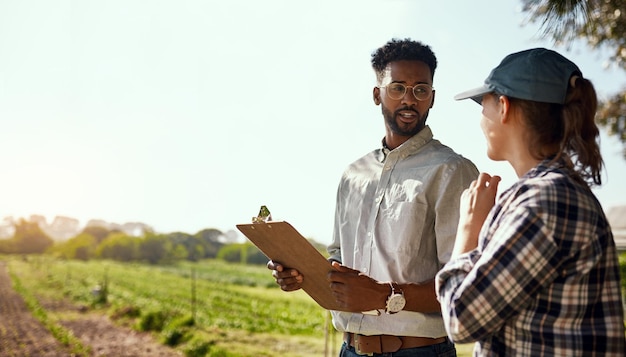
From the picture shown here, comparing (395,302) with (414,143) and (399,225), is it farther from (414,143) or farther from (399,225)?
(414,143)

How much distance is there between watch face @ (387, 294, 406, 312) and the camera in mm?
1392

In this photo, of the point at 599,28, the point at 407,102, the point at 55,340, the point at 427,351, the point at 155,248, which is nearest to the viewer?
the point at 427,351

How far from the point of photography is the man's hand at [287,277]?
1.49 metres

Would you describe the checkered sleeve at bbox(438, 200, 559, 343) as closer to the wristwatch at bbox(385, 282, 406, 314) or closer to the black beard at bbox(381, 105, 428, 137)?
the wristwatch at bbox(385, 282, 406, 314)

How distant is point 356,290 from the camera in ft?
4.53

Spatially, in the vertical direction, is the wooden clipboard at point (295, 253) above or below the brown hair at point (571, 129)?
below

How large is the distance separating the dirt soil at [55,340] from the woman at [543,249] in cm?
790

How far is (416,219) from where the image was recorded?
1508mm

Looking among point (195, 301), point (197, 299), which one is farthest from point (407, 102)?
point (197, 299)

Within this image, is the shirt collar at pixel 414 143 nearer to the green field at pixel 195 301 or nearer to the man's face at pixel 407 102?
the man's face at pixel 407 102

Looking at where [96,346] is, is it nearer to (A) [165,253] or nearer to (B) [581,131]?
(A) [165,253]

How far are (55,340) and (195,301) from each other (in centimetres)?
296

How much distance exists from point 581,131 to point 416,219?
0.60 metres

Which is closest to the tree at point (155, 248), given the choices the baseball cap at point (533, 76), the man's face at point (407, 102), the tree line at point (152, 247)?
A: the tree line at point (152, 247)
